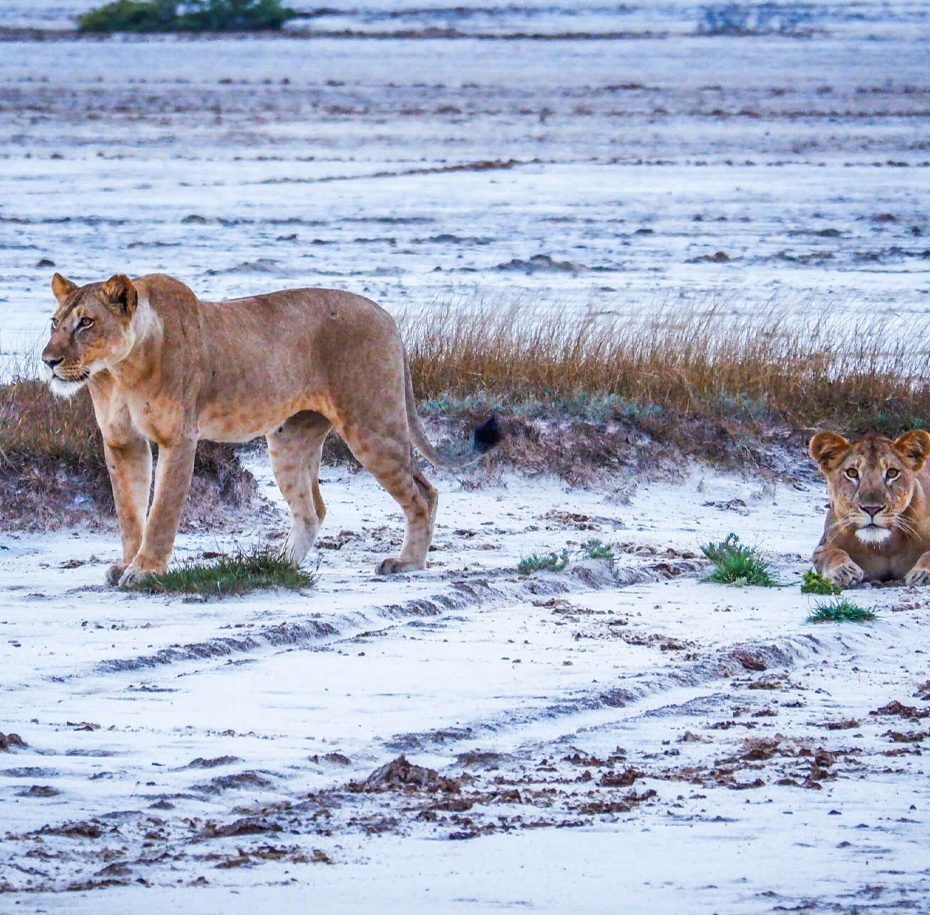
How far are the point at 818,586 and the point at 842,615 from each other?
64cm

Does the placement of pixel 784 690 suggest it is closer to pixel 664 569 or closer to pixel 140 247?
pixel 664 569

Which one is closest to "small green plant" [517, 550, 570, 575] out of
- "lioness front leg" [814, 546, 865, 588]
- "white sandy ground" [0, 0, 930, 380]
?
"lioness front leg" [814, 546, 865, 588]

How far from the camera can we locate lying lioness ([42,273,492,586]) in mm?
7473

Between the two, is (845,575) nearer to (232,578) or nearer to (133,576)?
(232,578)

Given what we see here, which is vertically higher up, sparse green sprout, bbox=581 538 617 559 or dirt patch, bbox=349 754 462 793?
dirt patch, bbox=349 754 462 793

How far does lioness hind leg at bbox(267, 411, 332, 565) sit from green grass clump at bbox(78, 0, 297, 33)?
272ft

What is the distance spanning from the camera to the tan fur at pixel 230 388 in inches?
294

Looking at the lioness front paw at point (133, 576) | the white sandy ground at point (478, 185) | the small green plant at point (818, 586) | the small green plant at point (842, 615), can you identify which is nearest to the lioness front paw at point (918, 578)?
the small green plant at point (818, 586)

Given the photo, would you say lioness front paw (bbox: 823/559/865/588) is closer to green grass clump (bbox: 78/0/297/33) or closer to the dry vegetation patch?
Answer: the dry vegetation patch

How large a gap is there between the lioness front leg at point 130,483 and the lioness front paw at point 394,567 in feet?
3.55

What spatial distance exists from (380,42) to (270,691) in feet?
272

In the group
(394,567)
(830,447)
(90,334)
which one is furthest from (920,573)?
(90,334)

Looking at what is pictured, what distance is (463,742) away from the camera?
5.39 meters

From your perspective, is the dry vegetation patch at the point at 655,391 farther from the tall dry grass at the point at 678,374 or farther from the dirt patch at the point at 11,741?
the dirt patch at the point at 11,741
